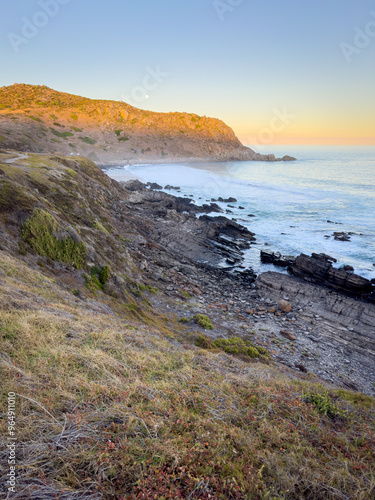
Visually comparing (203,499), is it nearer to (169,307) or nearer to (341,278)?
(169,307)

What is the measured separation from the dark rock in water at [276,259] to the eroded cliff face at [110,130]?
84502mm

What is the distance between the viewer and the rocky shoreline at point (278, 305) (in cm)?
1333

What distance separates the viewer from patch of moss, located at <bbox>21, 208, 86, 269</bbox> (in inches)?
477

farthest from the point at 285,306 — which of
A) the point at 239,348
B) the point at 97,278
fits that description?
the point at 97,278

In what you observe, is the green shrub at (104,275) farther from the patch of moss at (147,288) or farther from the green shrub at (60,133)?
the green shrub at (60,133)

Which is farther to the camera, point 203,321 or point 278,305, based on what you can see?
point 278,305

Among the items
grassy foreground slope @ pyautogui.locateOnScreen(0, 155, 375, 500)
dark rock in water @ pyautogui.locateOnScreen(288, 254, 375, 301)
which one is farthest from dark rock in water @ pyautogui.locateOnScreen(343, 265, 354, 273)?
grassy foreground slope @ pyautogui.locateOnScreen(0, 155, 375, 500)

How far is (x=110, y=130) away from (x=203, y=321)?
139102 mm

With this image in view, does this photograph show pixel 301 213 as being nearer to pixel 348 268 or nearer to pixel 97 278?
pixel 348 268

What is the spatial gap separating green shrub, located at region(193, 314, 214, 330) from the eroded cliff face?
294ft

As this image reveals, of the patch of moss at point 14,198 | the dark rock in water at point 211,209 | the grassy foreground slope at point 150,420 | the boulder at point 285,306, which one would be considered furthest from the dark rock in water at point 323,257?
the patch of moss at point 14,198

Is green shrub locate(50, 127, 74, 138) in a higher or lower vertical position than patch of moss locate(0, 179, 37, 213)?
higher

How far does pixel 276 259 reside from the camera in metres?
25.5

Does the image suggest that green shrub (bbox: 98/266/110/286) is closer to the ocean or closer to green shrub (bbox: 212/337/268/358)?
green shrub (bbox: 212/337/268/358)
